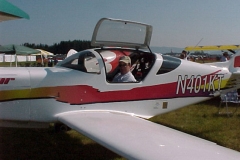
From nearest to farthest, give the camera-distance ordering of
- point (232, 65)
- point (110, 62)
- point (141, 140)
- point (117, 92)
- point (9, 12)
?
point (141, 140) → point (117, 92) → point (110, 62) → point (232, 65) → point (9, 12)

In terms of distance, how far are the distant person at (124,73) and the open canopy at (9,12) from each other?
5.08m

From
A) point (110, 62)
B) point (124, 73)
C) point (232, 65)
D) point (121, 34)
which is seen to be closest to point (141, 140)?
point (124, 73)

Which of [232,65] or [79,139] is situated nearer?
[79,139]

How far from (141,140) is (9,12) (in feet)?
23.4

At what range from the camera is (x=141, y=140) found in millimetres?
3125

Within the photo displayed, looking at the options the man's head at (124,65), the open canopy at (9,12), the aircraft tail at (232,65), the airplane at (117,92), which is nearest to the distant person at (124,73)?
the man's head at (124,65)

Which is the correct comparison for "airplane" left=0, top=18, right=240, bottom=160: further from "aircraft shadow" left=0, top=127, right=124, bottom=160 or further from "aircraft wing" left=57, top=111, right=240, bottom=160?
"aircraft shadow" left=0, top=127, right=124, bottom=160

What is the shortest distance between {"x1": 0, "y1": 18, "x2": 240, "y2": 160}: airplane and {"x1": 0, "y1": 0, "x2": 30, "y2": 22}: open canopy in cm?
457

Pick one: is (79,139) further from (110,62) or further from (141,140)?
(141,140)

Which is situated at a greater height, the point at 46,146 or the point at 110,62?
the point at 110,62

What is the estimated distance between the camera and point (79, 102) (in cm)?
449

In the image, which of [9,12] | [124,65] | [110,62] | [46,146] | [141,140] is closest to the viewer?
[141,140]

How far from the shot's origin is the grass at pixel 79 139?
4.78 m

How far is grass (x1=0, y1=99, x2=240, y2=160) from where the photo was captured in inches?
188
